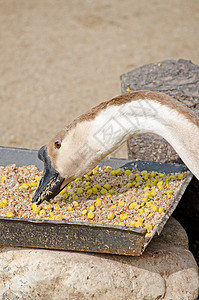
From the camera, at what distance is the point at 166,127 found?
11.0ft

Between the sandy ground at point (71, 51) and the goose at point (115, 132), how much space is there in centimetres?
329

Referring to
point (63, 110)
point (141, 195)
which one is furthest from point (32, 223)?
point (63, 110)

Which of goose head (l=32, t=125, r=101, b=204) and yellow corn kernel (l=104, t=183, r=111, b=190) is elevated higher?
goose head (l=32, t=125, r=101, b=204)

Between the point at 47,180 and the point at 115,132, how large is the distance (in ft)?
2.44

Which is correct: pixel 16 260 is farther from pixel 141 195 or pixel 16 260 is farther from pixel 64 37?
pixel 64 37

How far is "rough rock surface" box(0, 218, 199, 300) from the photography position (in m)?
3.33

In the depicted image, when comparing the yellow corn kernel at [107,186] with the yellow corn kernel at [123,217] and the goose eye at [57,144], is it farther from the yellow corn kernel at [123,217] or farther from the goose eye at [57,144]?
the goose eye at [57,144]

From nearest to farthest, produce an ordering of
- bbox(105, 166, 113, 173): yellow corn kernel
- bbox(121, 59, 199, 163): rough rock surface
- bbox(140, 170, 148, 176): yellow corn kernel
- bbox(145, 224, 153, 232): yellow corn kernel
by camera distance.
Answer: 1. bbox(145, 224, 153, 232): yellow corn kernel
2. bbox(140, 170, 148, 176): yellow corn kernel
3. bbox(105, 166, 113, 173): yellow corn kernel
4. bbox(121, 59, 199, 163): rough rock surface

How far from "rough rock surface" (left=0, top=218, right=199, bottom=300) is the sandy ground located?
3636 mm

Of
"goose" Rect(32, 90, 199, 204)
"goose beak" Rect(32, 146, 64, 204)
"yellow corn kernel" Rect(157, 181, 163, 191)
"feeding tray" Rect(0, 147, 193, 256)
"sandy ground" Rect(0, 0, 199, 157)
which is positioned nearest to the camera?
"feeding tray" Rect(0, 147, 193, 256)

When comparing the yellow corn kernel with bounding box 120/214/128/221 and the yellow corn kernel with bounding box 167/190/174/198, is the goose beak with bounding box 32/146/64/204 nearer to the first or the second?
the yellow corn kernel with bounding box 120/214/128/221

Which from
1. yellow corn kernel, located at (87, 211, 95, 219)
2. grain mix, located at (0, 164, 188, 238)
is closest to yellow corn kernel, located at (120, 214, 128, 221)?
grain mix, located at (0, 164, 188, 238)

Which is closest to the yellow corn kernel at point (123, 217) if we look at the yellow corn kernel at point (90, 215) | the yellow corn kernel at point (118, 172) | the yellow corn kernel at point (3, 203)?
the yellow corn kernel at point (90, 215)

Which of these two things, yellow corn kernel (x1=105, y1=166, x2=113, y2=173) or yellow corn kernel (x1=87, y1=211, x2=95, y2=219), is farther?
yellow corn kernel (x1=105, y1=166, x2=113, y2=173)
